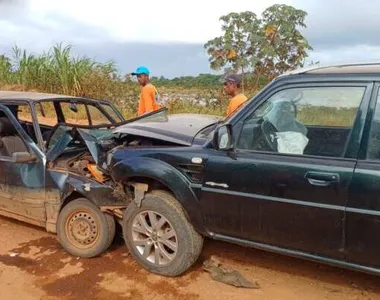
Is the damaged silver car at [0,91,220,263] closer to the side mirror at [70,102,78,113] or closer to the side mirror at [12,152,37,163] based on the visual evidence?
the side mirror at [12,152,37,163]

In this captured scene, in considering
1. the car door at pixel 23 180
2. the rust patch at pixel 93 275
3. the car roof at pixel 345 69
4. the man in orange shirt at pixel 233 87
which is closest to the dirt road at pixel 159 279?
the rust patch at pixel 93 275

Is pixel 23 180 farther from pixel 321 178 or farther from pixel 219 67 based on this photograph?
pixel 219 67

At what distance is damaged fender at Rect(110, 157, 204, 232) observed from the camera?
3.95m

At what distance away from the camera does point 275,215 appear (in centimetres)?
354

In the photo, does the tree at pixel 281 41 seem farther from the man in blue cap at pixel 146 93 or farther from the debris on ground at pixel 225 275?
the debris on ground at pixel 225 275

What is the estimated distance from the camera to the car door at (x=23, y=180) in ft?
16.0

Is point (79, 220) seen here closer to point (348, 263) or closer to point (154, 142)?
point (154, 142)

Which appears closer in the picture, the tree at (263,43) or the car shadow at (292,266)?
the car shadow at (292,266)

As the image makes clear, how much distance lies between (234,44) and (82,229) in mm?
9559

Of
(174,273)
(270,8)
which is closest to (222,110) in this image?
(270,8)

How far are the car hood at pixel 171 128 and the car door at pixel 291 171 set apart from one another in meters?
0.46

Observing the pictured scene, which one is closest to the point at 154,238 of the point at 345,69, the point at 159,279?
the point at 159,279

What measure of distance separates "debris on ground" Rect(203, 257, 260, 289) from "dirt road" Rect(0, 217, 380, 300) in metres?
0.05

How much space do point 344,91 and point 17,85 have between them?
605 inches
